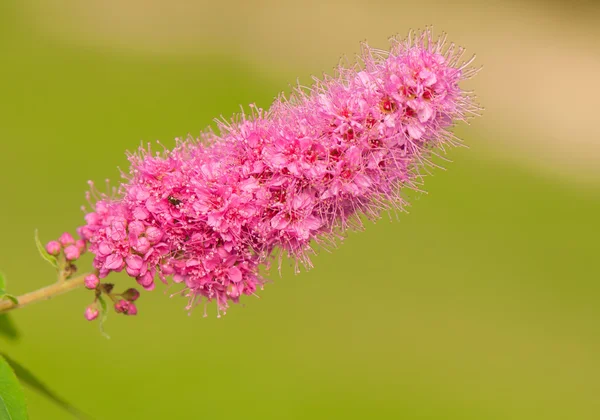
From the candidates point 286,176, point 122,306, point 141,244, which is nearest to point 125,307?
point 122,306

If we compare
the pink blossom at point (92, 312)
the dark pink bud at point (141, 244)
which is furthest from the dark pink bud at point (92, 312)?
the dark pink bud at point (141, 244)

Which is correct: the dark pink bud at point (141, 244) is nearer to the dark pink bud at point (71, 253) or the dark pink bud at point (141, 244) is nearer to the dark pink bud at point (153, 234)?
the dark pink bud at point (153, 234)

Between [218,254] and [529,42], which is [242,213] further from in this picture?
[529,42]

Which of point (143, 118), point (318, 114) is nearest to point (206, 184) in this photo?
point (318, 114)

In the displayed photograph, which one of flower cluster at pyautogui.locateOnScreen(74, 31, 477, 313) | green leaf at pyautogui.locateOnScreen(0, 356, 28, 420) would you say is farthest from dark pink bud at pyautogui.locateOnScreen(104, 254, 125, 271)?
green leaf at pyautogui.locateOnScreen(0, 356, 28, 420)

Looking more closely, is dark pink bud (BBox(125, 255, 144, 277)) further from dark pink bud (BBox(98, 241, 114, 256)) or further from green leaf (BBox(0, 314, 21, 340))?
green leaf (BBox(0, 314, 21, 340))

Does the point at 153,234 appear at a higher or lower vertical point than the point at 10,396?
higher

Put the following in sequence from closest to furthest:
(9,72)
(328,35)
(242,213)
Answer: (242,213), (9,72), (328,35)

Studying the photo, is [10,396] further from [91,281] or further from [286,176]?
[286,176]
